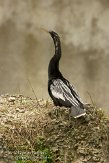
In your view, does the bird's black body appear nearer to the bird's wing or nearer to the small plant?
the bird's wing

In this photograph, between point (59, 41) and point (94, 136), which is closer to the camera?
point (94, 136)

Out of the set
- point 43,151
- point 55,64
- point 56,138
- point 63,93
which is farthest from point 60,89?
point 43,151

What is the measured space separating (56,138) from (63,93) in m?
1.02

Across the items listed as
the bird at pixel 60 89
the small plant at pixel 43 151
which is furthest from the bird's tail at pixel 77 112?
the small plant at pixel 43 151

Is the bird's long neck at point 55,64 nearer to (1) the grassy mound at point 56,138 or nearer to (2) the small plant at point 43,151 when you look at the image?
(1) the grassy mound at point 56,138

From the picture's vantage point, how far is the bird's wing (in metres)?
8.79

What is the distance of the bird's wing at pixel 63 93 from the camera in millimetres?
8793

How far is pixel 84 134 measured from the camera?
8266 millimetres

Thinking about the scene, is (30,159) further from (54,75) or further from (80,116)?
(54,75)

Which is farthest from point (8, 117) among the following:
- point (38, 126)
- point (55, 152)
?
point (55, 152)

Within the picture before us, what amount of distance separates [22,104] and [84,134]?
1.95 m

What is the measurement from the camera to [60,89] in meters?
9.30

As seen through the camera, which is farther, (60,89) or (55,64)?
(55,64)

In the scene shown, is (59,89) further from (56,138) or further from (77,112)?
(56,138)
